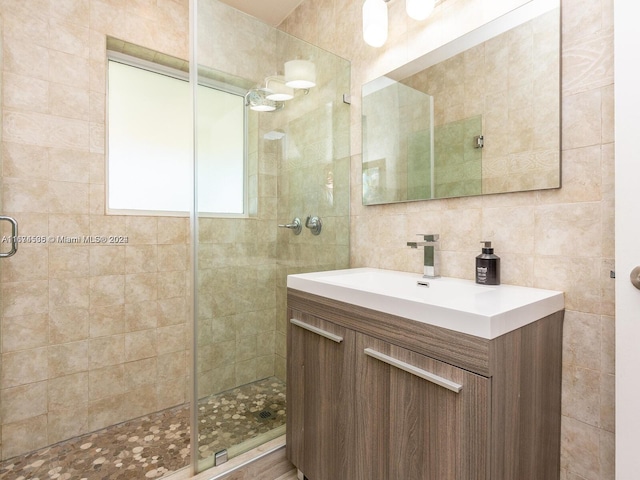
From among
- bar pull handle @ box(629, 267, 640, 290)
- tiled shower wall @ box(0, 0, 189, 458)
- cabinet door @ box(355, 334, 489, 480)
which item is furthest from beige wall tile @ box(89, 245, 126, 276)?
bar pull handle @ box(629, 267, 640, 290)

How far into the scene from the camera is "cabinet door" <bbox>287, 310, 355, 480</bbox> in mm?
1085

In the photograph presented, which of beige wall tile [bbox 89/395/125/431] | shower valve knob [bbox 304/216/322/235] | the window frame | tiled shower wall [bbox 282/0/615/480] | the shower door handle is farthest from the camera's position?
beige wall tile [bbox 89/395/125/431]

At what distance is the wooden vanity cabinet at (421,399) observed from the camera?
0.75 meters

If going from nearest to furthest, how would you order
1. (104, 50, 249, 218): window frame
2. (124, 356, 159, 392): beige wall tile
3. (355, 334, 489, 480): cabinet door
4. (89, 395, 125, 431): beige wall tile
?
(355, 334, 489, 480): cabinet door
(104, 50, 249, 218): window frame
(89, 395, 125, 431): beige wall tile
(124, 356, 159, 392): beige wall tile

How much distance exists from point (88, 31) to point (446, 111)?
189 centimetres

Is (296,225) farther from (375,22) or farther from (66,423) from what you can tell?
(66,423)

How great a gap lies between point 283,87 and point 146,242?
1.20 m

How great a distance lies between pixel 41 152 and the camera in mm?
1672

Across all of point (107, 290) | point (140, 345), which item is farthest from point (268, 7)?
point (140, 345)

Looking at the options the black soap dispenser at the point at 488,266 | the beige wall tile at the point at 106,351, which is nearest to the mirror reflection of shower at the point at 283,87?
the black soap dispenser at the point at 488,266

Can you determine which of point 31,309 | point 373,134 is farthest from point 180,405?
point 373,134

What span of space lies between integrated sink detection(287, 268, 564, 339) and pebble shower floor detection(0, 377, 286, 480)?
0.58m

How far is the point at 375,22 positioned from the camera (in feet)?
4.87

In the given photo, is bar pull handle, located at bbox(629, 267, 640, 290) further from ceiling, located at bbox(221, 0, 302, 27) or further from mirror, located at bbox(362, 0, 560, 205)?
ceiling, located at bbox(221, 0, 302, 27)
